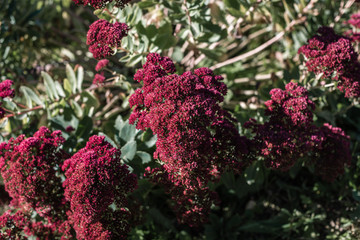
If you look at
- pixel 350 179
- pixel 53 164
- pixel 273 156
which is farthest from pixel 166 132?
pixel 350 179

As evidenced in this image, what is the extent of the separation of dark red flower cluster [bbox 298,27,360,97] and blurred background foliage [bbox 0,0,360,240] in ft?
0.47

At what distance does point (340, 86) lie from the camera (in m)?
2.01

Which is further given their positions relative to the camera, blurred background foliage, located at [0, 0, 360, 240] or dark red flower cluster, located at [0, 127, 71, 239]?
blurred background foliage, located at [0, 0, 360, 240]

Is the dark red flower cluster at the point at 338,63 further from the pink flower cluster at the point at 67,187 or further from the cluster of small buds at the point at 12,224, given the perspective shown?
the cluster of small buds at the point at 12,224

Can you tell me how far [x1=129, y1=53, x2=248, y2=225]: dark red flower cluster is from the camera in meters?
1.59

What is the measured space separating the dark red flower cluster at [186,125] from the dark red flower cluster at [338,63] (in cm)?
70

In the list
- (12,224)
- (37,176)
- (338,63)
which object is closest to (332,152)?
(338,63)

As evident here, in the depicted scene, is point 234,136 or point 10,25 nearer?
point 234,136

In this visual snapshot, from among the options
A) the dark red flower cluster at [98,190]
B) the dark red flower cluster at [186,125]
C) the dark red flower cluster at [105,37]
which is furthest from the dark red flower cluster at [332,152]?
the dark red flower cluster at [105,37]

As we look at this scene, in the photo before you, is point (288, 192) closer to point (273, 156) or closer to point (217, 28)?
point (273, 156)

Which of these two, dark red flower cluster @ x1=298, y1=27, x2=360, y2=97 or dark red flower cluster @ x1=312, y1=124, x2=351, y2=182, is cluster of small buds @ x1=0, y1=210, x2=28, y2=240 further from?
dark red flower cluster @ x1=298, y1=27, x2=360, y2=97

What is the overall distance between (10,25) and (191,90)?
2.28 m

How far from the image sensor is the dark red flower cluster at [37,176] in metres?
1.81

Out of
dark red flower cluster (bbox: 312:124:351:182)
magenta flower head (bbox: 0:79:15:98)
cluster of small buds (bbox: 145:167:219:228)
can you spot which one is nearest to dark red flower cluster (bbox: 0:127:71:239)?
magenta flower head (bbox: 0:79:15:98)
